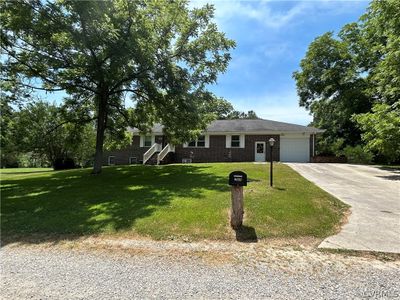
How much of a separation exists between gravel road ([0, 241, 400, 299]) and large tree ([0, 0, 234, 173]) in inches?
360

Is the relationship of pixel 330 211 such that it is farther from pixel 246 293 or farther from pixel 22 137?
pixel 22 137

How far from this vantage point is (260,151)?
2320 centimetres

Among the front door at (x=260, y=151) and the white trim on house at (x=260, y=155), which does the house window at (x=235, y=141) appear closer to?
the white trim on house at (x=260, y=155)

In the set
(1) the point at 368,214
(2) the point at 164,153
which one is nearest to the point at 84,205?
(1) the point at 368,214

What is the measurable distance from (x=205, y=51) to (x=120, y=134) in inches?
313

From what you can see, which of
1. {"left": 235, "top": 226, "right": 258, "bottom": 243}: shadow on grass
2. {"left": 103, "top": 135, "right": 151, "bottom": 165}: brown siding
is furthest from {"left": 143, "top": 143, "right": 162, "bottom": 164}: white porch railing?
{"left": 235, "top": 226, "right": 258, "bottom": 243}: shadow on grass

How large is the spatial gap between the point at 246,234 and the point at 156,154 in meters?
18.1

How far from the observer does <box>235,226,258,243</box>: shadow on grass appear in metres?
5.66

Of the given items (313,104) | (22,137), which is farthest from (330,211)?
(313,104)

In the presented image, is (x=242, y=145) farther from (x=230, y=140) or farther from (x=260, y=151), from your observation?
(x=260, y=151)

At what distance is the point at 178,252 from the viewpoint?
518 centimetres

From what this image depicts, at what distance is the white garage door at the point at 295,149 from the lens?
2270 centimetres

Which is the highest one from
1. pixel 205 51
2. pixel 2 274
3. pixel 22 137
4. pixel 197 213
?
pixel 205 51

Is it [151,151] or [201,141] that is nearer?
[151,151]
